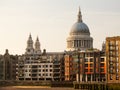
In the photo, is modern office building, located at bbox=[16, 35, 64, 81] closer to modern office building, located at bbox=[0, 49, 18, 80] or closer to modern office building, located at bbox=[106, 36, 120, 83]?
modern office building, located at bbox=[0, 49, 18, 80]

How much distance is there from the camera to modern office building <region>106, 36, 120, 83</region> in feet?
463

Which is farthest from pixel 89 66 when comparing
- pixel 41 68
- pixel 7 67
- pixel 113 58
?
pixel 7 67

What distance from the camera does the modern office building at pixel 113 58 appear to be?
141125 millimetres

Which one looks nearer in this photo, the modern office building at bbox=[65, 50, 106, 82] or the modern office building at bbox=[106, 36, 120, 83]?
the modern office building at bbox=[106, 36, 120, 83]

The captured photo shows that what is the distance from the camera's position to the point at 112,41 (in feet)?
468

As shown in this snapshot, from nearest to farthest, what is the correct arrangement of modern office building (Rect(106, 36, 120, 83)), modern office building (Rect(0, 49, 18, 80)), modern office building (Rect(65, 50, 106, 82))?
modern office building (Rect(106, 36, 120, 83)), modern office building (Rect(65, 50, 106, 82)), modern office building (Rect(0, 49, 18, 80))

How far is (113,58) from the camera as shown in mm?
142500

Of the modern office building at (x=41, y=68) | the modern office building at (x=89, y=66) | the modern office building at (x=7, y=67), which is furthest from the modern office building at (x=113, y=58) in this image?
the modern office building at (x=7, y=67)

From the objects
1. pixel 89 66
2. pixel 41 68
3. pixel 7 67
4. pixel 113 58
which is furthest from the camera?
pixel 7 67

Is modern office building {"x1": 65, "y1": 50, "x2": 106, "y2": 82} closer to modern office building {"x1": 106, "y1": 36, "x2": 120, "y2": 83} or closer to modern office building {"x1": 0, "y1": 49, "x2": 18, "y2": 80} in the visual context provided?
modern office building {"x1": 106, "y1": 36, "x2": 120, "y2": 83}

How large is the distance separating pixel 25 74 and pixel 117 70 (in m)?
60.5

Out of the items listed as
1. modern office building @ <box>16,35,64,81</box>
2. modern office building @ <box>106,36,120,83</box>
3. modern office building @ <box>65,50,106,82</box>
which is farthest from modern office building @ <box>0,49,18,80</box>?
modern office building @ <box>106,36,120,83</box>

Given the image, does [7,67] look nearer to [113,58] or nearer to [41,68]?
[41,68]

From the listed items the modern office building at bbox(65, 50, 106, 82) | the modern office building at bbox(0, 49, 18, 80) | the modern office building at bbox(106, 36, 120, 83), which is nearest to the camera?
the modern office building at bbox(106, 36, 120, 83)
